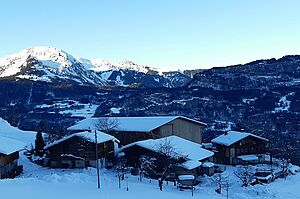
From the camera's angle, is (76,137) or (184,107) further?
(184,107)

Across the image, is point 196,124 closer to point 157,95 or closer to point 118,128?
point 118,128

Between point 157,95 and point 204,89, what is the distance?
23322mm

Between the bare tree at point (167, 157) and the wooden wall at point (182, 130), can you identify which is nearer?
the bare tree at point (167, 157)

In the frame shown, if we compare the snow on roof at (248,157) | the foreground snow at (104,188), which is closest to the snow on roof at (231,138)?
the snow on roof at (248,157)

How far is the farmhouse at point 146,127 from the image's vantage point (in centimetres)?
5259

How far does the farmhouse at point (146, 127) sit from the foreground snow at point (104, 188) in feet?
44.3

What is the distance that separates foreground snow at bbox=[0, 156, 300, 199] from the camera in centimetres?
2462

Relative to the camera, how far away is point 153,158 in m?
38.5

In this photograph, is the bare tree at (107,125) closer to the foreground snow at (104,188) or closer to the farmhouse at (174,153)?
the farmhouse at (174,153)

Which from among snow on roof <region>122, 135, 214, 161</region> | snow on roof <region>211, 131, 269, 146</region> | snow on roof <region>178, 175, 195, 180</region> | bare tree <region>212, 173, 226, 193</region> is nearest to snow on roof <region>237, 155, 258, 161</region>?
snow on roof <region>211, 131, 269, 146</region>

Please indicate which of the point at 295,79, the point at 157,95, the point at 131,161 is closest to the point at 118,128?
the point at 131,161

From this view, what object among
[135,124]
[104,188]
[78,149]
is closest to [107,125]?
[135,124]

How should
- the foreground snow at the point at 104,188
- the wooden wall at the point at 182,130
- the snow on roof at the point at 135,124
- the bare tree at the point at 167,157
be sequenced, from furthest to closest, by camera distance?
the wooden wall at the point at 182,130
the snow on roof at the point at 135,124
the bare tree at the point at 167,157
the foreground snow at the point at 104,188

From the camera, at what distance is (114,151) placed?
1781 inches
